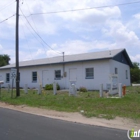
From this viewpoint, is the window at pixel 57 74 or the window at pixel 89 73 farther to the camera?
the window at pixel 57 74

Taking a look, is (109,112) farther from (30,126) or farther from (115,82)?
(115,82)

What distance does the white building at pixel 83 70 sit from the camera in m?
22.0

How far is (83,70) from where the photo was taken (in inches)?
913

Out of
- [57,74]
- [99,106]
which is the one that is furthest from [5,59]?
[99,106]

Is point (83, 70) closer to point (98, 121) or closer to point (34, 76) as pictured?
point (34, 76)

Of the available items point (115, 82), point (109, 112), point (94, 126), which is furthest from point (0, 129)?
point (115, 82)

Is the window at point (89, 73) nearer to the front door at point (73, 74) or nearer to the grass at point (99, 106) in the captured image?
the front door at point (73, 74)

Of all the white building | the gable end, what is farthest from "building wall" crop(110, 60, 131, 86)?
the gable end

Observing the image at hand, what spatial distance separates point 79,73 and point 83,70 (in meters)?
0.61

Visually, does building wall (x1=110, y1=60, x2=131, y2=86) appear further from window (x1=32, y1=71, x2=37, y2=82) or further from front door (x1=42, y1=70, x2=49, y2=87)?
window (x1=32, y1=71, x2=37, y2=82)

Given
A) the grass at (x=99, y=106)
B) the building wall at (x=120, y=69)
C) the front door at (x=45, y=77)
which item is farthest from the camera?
the front door at (x=45, y=77)

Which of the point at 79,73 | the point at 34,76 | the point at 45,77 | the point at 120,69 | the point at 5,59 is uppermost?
the point at 5,59

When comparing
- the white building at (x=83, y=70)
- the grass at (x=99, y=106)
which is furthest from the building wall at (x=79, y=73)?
the grass at (x=99, y=106)

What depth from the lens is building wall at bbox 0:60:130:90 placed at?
22.0 meters
